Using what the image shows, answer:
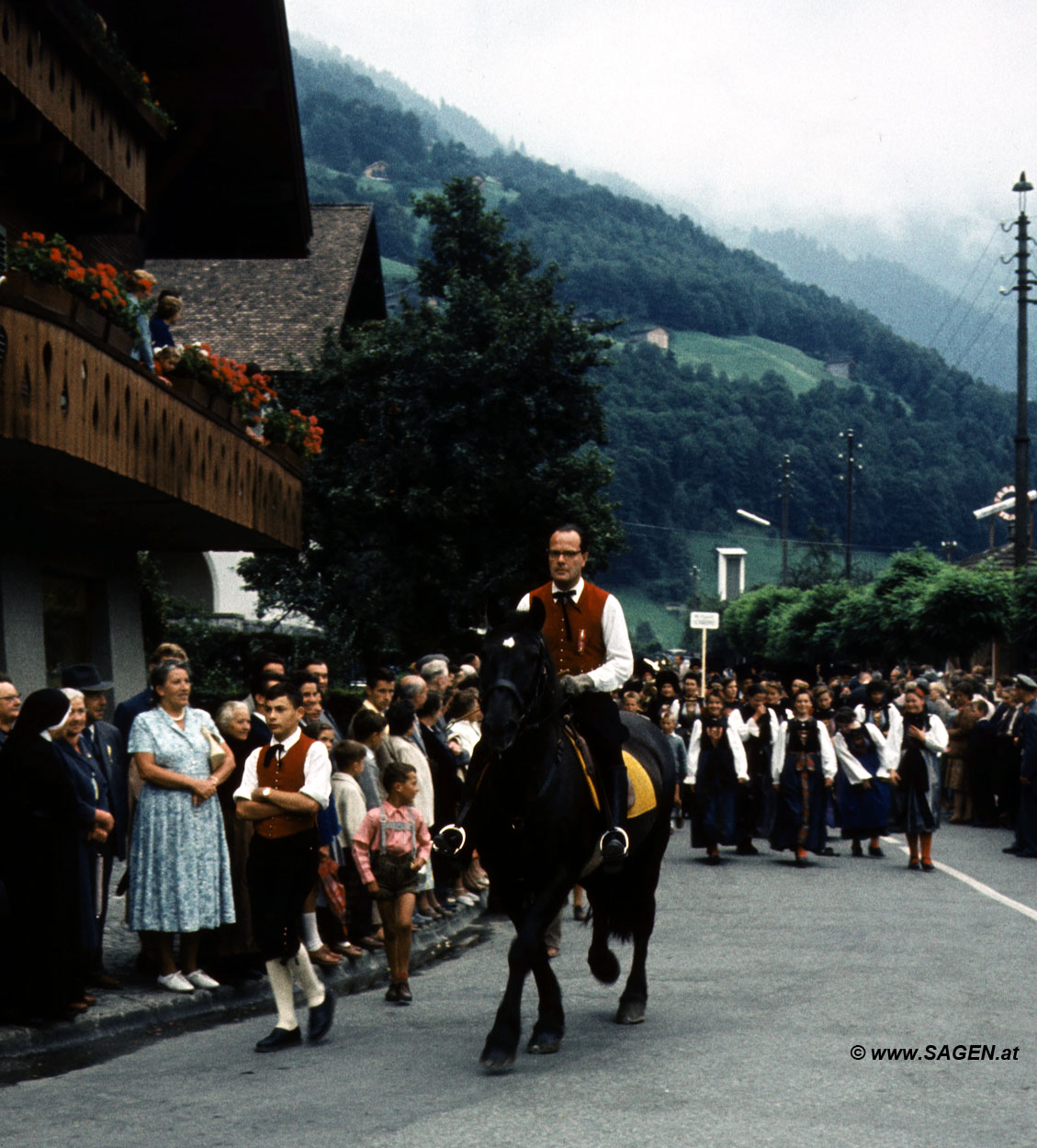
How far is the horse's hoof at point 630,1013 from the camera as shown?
27.3 ft

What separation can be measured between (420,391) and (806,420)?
401ft

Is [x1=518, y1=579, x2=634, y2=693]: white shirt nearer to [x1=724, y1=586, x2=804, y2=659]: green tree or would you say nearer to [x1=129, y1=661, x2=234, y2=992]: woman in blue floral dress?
[x1=129, y1=661, x2=234, y2=992]: woman in blue floral dress

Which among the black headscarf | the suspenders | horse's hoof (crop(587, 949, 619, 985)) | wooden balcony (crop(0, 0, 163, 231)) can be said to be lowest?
horse's hoof (crop(587, 949, 619, 985))

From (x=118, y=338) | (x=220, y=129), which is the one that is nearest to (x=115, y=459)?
(x=118, y=338)

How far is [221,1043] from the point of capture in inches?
321

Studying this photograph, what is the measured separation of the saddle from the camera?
8133 millimetres

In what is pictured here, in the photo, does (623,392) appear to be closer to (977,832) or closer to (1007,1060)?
(977,832)

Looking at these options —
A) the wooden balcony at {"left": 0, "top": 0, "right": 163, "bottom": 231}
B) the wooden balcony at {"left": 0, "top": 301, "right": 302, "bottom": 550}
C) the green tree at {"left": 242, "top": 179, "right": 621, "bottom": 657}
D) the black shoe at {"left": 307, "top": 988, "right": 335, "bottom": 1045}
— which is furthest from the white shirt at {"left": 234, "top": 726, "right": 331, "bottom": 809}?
the green tree at {"left": 242, "top": 179, "right": 621, "bottom": 657}

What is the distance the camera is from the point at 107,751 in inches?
399

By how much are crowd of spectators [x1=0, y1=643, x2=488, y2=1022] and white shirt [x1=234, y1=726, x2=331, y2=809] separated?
0.32 meters

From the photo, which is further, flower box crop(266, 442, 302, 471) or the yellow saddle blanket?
flower box crop(266, 442, 302, 471)

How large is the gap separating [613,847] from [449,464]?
2425 cm

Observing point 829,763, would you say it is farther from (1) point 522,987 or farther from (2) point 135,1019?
(1) point 522,987

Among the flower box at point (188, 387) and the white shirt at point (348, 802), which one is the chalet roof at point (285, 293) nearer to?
the flower box at point (188, 387)
